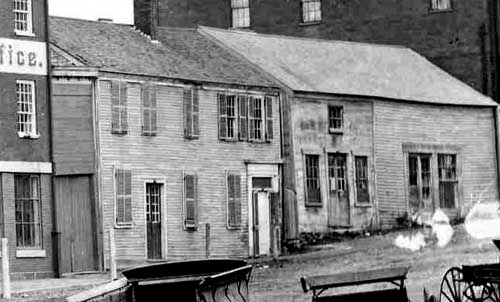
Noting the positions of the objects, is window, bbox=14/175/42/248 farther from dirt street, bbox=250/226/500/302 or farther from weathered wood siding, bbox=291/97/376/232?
weathered wood siding, bbox=291/97/376/232

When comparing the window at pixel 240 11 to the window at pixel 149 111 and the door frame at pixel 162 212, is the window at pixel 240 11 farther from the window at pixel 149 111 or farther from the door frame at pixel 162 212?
the door frame at pixel 162 212

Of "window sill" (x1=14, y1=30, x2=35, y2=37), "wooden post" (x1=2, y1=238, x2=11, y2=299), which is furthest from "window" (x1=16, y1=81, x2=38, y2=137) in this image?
"wooden post" (x1=2, y1=238, x2=11, y2=299)

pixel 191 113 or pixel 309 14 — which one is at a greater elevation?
pixel 309 14

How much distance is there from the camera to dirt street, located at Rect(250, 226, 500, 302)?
124 ft

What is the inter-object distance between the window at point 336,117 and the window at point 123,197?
34.2ft

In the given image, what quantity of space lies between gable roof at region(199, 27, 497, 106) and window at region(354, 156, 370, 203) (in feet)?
7.42

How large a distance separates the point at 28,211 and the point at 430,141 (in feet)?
61.9

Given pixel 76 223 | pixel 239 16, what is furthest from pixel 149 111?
pixel 239 16

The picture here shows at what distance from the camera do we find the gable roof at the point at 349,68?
56.0 m

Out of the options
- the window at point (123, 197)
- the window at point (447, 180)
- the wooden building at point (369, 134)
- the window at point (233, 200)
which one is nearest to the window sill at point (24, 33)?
the window at point (123, 197)

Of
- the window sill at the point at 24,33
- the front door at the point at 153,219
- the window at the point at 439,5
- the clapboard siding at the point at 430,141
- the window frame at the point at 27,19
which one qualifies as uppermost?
the window at the point at 439,5

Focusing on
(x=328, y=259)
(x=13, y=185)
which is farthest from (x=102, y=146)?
(x=328, y=259)

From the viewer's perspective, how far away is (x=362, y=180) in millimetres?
55906

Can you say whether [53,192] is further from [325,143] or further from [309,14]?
[309,14]
